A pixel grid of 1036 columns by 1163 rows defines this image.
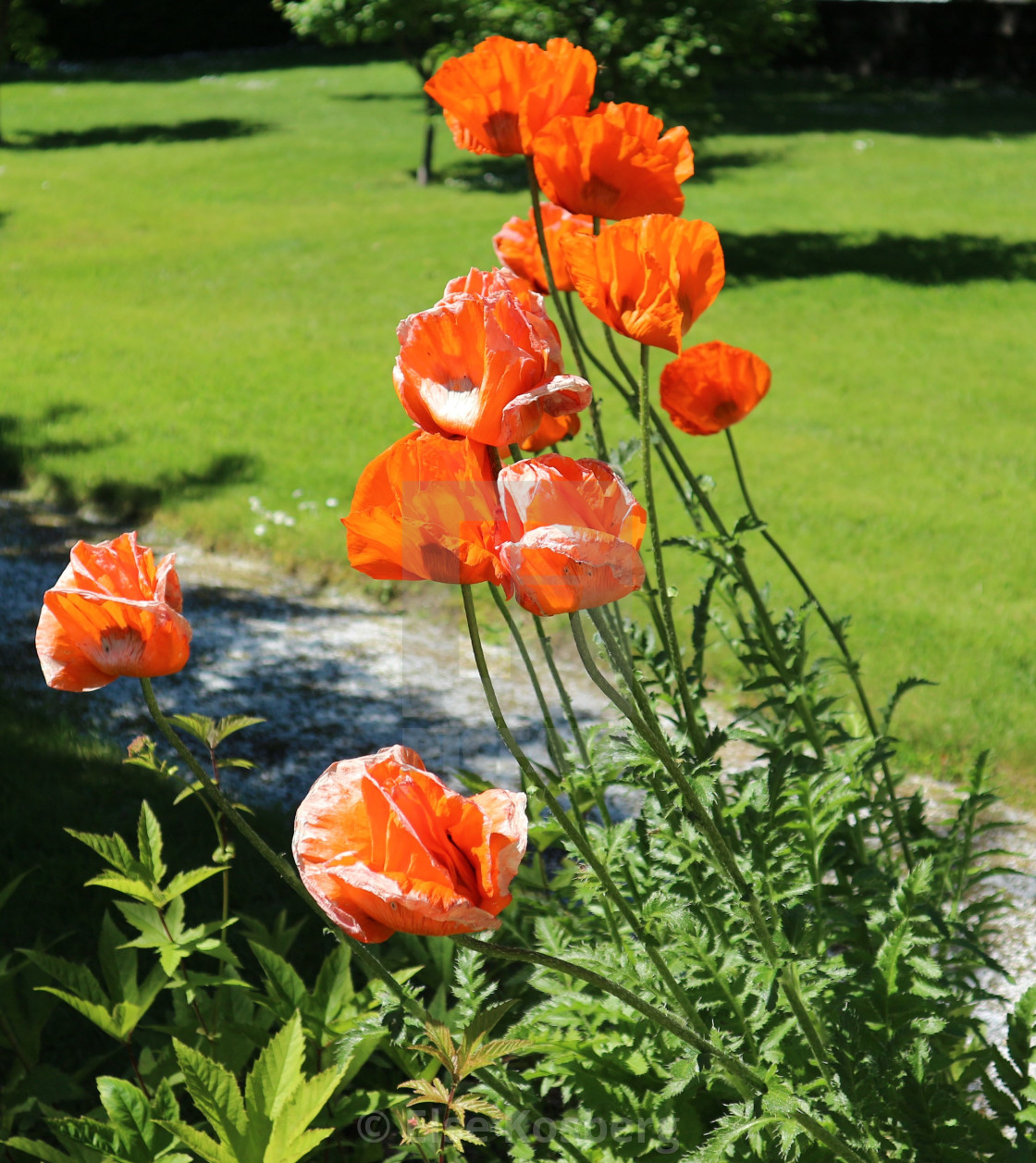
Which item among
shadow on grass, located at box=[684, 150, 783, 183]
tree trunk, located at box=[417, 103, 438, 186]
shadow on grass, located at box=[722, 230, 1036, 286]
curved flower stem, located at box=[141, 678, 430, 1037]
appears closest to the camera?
curved flower stem, located at box=[141, 678, 430, 1037]

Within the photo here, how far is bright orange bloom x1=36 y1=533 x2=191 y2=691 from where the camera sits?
1061 mm

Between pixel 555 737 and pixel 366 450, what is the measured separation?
A: 4206 millimetres

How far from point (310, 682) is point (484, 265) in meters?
6.61

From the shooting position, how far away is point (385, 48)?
89.7ft

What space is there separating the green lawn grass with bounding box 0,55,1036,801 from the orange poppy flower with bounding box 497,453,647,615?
9.10 ft

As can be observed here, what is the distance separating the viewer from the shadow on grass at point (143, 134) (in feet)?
54.4

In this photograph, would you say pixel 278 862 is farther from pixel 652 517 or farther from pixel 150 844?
pixel 150 844

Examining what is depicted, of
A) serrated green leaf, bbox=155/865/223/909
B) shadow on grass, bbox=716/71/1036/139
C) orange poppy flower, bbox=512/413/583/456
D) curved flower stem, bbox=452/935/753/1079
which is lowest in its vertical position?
serrated green leaf, bbox=155/865/223/909

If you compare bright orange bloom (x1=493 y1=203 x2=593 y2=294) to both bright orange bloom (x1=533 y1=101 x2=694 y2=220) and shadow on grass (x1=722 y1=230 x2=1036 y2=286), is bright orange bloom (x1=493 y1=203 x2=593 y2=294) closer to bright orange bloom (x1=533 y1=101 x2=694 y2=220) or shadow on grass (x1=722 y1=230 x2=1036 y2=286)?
bright orange bloom (x1=533 y1=101 x2=694 y2=220)

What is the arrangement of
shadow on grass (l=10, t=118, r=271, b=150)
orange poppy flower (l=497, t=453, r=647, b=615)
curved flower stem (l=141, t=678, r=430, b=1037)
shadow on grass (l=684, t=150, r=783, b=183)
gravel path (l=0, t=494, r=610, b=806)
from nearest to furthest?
1. orange poppy flower (l=497, t=453, r=647, b=615)
2. curved flower stem (l=141, t=678, r=430, b=1037)
3. gravel path (l=0, t=494, r=610, b=806)
4. shadow on grass (l=684, t=150, r=783, b=183)
5. shadow on grass (l=10, t=118, r=271, b=150)

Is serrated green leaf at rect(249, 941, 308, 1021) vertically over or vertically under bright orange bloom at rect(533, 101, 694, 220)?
under

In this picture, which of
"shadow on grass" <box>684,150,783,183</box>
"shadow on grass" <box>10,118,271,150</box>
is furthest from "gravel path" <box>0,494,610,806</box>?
"shadow on grass" <box>10,118,271,150</box>

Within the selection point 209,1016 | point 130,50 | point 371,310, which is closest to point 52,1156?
point 209,1016

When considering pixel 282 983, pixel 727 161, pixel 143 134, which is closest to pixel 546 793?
pixel 282 983
